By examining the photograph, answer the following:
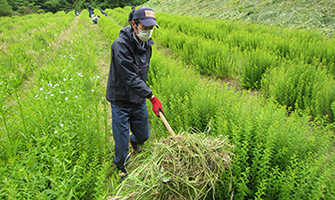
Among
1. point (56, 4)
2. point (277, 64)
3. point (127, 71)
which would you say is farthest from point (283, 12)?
point (56, 4)

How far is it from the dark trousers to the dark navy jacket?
4.9 inches

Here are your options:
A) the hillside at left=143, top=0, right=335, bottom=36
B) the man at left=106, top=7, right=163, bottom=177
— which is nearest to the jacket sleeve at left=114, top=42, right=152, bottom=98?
the man at left=106, top=7, right=163, bottom=177

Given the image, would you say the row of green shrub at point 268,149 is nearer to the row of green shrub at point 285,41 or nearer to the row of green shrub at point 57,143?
the row of green shrub at point 57,143

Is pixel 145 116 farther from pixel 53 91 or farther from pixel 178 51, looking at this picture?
pixel 178 51

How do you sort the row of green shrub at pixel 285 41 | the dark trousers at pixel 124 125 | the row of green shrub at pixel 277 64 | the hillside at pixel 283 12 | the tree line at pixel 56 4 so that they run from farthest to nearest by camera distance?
the tree line at pixel 56 4
the hillside at pixel 283 12
the row of green shrub at pixel 285 41
the row of green shrub at pixel 277 64
the dark trousers at pixel 124 125

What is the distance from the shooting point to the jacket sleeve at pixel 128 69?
2197 millimetres

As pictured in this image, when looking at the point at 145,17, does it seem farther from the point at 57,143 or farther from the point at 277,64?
the point at 277,64

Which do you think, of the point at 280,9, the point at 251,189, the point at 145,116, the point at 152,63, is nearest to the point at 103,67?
the point at 152,63

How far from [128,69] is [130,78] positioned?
13 centimetres

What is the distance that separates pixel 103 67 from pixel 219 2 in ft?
42.2

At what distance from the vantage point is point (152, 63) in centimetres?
506

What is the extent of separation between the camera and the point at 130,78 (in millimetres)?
2213

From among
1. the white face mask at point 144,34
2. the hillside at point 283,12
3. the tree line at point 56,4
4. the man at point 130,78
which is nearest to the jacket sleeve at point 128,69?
the man at point 130,78

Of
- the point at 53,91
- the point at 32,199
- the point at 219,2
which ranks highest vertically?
the point at 219,2
